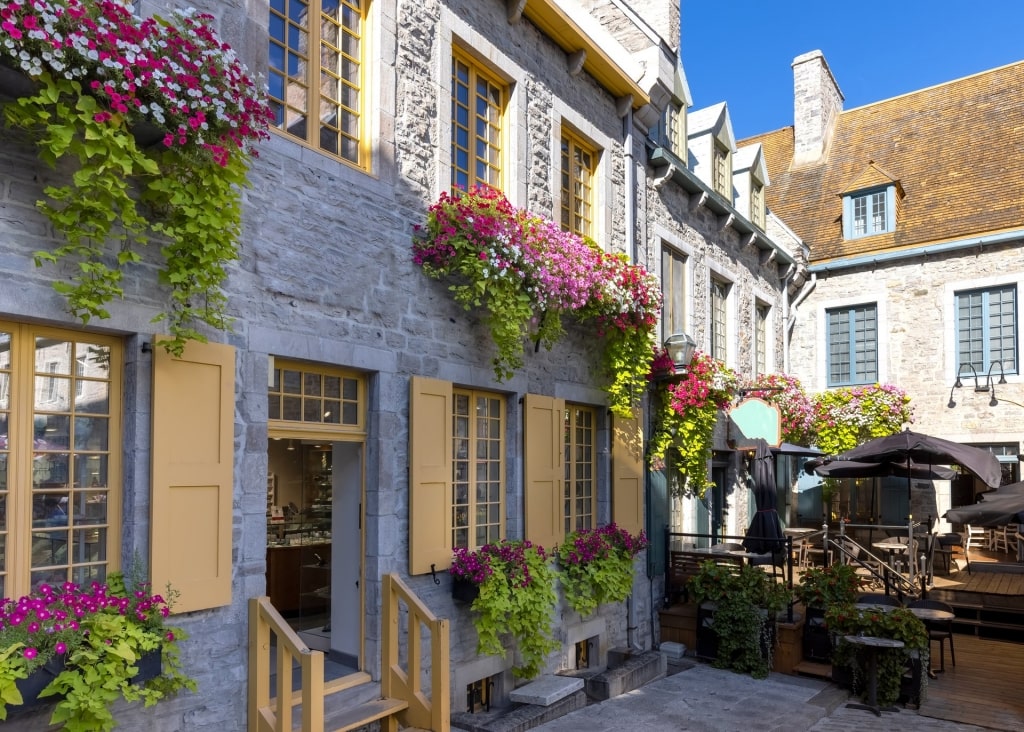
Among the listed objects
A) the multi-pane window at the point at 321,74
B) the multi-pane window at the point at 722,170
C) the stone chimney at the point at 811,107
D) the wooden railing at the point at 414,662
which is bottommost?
the wooden railing at the point at 414,662

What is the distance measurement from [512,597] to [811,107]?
50.2 ft

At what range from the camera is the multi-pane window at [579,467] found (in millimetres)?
7742

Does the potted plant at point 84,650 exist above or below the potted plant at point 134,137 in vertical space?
below

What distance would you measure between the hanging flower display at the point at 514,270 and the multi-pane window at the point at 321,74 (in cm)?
78

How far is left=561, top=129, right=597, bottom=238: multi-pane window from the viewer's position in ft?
25.9

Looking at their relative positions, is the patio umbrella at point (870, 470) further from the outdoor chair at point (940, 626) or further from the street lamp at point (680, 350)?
the street lamp at point (680, 350)

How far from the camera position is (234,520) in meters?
4.48

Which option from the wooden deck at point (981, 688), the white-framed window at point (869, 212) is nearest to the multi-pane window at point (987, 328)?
the white-framed window at point (869, 212)

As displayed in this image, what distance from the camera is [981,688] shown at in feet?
24.1

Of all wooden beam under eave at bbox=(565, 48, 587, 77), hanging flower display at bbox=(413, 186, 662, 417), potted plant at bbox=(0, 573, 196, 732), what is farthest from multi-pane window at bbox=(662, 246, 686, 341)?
potted plant at bbox=(0, 573, 196, 732)

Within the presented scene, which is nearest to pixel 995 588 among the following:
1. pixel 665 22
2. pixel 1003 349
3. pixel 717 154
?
pixel 1003 349

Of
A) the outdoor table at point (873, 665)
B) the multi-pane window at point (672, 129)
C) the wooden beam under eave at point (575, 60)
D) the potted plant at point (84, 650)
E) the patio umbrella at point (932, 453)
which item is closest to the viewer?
the potted plant at point (84, 650)

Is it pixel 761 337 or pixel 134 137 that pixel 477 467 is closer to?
pixel 134 137

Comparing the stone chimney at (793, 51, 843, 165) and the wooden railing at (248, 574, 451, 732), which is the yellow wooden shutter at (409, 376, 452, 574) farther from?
the stone chimney at (793, 51, 843, 165)
